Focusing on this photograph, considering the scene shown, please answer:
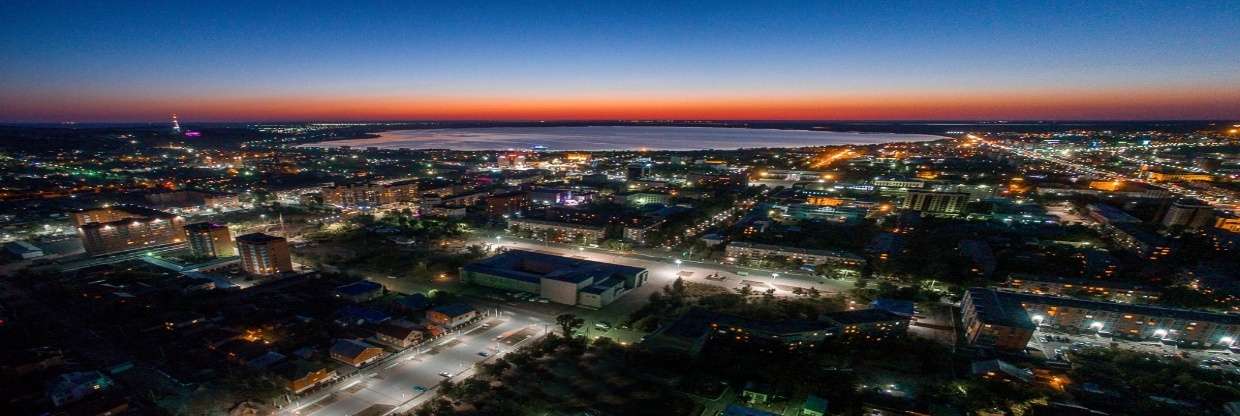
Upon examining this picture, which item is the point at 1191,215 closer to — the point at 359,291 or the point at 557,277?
the point at 557,277

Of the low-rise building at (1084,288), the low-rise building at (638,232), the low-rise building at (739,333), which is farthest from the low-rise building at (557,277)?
the low-rise building at (1084,288)

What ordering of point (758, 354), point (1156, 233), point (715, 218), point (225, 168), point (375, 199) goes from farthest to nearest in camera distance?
point (225, 168) < point (375, 199) < point (715, 218) < point (1156, 233) < point (758, 354)

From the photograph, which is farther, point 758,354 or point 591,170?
point 591,170

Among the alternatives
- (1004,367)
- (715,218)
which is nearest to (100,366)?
(1004,367)

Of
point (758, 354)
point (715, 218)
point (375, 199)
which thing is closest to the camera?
point (758, 354)

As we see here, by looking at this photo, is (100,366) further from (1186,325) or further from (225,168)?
(225,168)

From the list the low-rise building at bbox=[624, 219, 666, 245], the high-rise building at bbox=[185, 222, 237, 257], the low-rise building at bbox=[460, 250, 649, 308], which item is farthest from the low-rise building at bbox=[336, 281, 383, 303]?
the low-rise building at bbox=[624, 219, 666, 245]

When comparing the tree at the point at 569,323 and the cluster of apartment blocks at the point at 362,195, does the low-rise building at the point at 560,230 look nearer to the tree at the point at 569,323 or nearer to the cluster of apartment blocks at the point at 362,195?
the tree at the point at 569,323
